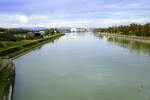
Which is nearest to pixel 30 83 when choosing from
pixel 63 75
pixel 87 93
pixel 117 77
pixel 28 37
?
pixel 63 75

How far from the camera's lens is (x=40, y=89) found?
13.7ft

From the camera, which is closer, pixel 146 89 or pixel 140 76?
pixel 146 89

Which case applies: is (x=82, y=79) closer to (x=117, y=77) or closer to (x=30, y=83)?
(x=117, y=77)

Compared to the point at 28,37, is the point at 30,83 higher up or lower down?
lower down

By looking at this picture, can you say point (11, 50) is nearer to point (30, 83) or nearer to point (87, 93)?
point (30, 83)

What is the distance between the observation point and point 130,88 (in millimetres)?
4191

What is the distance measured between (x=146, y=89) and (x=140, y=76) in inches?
47.8

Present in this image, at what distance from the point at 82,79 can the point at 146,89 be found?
1686 millimetres

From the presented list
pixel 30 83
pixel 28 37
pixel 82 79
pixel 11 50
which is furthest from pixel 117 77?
pixel 28 37

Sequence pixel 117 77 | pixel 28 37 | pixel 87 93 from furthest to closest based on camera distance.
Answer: pixel 28 37
pixel 117 77
pixel 87 93

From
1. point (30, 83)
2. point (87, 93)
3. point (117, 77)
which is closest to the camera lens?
point (87, 93)

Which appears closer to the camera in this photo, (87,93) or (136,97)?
(136,97)

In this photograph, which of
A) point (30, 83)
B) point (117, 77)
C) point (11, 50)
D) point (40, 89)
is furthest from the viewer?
point (11, 50)

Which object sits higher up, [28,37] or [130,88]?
[28,37]
